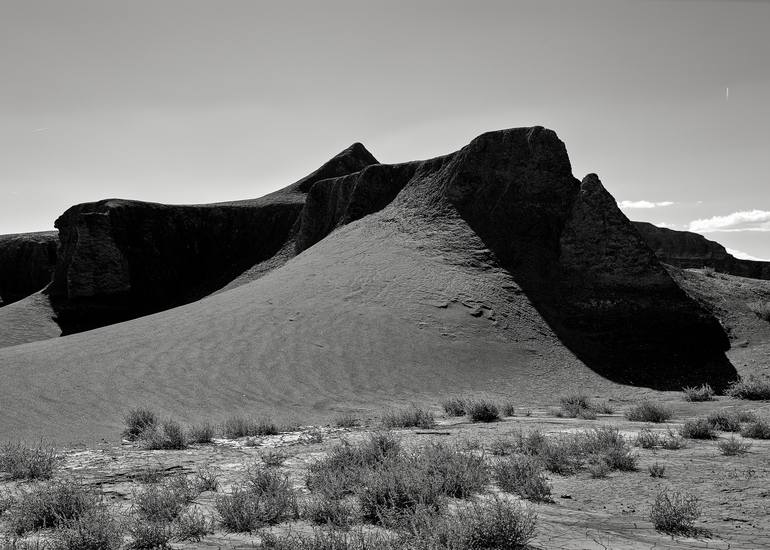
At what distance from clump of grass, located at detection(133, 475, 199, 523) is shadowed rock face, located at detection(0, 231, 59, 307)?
57348 mm

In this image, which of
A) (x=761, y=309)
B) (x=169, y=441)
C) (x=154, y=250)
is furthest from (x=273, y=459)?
(x=154, y=250)

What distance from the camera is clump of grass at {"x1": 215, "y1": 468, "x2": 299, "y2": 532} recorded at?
474cm

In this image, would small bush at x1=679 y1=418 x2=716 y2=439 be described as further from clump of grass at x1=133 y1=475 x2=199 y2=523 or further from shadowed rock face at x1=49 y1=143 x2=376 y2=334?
shadowed rock face at x1=49 y1=143 x2=376 y2=334

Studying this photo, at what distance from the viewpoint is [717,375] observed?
54.7ft

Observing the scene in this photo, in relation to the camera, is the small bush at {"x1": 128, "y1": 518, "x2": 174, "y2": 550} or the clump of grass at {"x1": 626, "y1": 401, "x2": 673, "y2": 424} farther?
the clump of grass at {"x1": 626, "y1": 401, "x2": 673, "y2": 424}

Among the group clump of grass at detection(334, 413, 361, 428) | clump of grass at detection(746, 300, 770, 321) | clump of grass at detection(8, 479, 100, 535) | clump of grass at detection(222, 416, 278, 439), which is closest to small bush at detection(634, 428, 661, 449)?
clump of grass at detection(334, 413, 361, 428)

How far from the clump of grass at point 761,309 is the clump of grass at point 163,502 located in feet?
69.7

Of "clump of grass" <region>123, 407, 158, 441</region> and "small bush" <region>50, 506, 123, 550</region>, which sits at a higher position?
"small bush" <region>50, 506, 123, 550</region>

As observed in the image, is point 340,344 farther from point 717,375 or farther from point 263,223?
point 263,223

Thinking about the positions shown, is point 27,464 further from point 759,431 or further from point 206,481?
point 759,431

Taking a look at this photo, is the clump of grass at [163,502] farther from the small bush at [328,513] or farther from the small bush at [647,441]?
the small bush at [647,441]

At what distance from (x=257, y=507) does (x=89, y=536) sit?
127cm

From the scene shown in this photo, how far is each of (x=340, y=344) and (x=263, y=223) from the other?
2935 centimetres

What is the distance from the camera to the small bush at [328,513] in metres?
4.81
